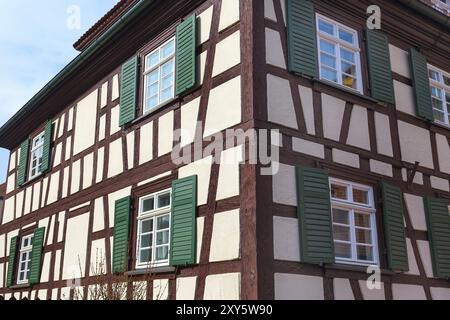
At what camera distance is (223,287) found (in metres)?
6.59

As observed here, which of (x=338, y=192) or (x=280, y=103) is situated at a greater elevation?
(x=280, y=103)

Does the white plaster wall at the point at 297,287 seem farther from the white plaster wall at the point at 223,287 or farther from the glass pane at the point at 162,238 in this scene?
the glass pane at the point at 162,238

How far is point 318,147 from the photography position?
24.1 feet

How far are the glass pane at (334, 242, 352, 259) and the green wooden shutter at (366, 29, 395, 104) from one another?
2.39 meters

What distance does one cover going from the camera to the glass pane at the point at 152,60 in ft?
30.6

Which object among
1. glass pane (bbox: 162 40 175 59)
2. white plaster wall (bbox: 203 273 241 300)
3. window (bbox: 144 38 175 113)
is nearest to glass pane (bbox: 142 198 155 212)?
window (bbox: 144 38 175 113)

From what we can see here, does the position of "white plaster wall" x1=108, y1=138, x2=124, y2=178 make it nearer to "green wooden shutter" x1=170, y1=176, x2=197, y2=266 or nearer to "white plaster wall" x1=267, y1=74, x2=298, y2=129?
"green wooden shutter" x1=170, y1=176, x2=197, y2=266

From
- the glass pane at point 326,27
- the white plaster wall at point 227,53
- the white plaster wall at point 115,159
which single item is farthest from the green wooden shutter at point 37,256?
the glass pane at point 326,27

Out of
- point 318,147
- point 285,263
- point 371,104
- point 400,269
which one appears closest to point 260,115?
point 318,147

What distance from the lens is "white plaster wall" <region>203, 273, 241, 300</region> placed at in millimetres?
6402

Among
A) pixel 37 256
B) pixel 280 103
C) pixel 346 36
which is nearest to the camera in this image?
pixel 280 103

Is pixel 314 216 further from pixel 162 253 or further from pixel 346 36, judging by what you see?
pixel 346 36

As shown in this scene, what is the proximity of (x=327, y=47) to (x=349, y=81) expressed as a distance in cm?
62

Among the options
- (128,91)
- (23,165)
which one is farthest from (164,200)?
(23,165)
